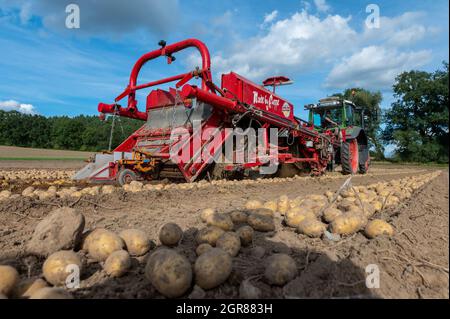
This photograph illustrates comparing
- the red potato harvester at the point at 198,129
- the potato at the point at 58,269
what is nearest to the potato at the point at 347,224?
the potato at the point at 58,269

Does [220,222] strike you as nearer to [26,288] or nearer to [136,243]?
[136,243]

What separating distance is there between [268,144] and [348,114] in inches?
235

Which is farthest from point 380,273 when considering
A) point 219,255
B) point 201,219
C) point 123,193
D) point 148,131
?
point 148,131

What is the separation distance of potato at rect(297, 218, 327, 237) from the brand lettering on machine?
5.85 m

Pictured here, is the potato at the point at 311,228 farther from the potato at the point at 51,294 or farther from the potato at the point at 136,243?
the potato at the point at 51,294

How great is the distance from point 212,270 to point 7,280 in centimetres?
125

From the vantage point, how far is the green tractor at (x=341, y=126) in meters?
11.9

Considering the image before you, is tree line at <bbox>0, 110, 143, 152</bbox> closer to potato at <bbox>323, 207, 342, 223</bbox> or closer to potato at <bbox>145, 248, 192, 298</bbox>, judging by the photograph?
potato at <bbox>323, 207, 342, 223</bbox>

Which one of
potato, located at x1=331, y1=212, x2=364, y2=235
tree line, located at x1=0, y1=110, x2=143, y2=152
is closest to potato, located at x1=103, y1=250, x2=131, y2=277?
potato, located at x1=331, y1=212, x2=364, y2=235

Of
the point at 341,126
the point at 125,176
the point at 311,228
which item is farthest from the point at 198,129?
the point at 341,126

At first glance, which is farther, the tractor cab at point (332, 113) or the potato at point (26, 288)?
the tractor cab at point (332, 113)

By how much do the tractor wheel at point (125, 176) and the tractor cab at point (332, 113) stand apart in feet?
28.4

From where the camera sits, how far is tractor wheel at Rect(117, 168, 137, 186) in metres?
6.67

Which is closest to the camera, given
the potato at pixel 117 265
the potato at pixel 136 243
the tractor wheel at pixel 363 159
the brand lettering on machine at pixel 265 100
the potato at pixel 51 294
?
the potato at pixel 51 294
